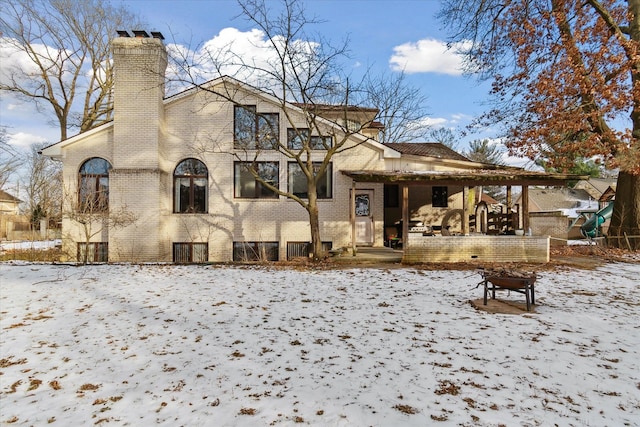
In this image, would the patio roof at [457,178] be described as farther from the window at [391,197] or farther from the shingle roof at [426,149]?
the shingle roof at [426,149]

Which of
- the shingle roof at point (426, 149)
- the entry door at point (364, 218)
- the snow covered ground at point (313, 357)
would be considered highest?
the shingle roof at point (426, 149)

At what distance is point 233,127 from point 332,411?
13243 mm

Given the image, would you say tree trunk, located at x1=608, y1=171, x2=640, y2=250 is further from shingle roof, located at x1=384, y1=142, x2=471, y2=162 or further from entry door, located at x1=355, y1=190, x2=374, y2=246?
entry door, located at x1=355, y1=190, x2=374, y2=246

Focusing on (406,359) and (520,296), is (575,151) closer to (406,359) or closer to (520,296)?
(520,296)

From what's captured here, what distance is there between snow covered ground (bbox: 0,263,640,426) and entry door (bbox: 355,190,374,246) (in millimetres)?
6552

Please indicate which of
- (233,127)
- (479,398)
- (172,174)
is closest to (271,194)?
(233,127)

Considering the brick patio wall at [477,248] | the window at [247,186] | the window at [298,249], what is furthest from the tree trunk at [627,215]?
the window at [247,186]

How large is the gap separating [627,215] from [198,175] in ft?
58.4

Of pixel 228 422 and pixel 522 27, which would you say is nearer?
pixel 228 422

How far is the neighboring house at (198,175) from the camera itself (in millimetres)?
13906

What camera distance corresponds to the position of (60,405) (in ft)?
11.7

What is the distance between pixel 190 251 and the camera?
48.0 ft

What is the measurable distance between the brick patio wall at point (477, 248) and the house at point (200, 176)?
2235 mm

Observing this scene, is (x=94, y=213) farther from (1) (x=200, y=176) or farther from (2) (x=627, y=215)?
(2) (x=627, y=215)
